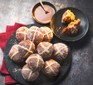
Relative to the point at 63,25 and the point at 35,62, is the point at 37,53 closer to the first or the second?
the point at 35,62

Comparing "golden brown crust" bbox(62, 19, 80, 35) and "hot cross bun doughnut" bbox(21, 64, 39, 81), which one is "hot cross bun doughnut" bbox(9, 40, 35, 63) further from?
"golden brown crust" bbox(62, 19, 80, 35)

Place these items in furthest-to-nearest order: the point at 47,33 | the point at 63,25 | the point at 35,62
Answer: the point at 63,25
the point at 47,33
the point at 35,62

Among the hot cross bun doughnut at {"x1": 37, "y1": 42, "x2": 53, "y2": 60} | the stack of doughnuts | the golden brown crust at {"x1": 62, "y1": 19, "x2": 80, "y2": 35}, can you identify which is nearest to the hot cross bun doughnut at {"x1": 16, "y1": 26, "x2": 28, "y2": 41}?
the stack of doughnuts

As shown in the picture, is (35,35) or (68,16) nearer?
(35,35)

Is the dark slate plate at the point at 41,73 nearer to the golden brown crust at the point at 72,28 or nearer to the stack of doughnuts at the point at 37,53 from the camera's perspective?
the stack of doughnuts at the point at 37,53

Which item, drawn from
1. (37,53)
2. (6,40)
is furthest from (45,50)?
(6,40)

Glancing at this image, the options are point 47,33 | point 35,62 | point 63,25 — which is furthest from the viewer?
point 63,25

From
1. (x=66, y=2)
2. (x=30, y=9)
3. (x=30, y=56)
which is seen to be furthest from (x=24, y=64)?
(x=66, y=2)
